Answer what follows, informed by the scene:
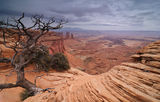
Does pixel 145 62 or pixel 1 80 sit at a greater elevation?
pixel 145 62

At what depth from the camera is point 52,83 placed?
8.81 metres

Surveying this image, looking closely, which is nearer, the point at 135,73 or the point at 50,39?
the point at 135,73

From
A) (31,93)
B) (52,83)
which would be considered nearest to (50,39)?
(52,83)

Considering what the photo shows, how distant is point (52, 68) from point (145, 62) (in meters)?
11.0

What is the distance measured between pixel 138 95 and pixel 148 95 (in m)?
0.34

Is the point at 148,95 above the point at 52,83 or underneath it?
above

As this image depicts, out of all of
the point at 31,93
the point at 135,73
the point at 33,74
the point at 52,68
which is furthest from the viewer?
the point at 52,68

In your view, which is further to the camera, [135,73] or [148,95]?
[135,73]

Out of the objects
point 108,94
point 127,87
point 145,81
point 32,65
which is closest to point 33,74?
point 32,65

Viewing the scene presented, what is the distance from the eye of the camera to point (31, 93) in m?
6.05

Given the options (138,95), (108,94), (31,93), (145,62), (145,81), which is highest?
(145,62)

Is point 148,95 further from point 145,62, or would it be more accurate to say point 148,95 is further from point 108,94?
point 145,62

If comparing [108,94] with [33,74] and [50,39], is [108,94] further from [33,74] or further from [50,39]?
[50,39]

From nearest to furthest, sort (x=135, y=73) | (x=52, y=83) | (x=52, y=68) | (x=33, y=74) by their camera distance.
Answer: (x=135, y=73) < (x=52, y=83) < (x=33, y=74) < (x=52, y=68)
